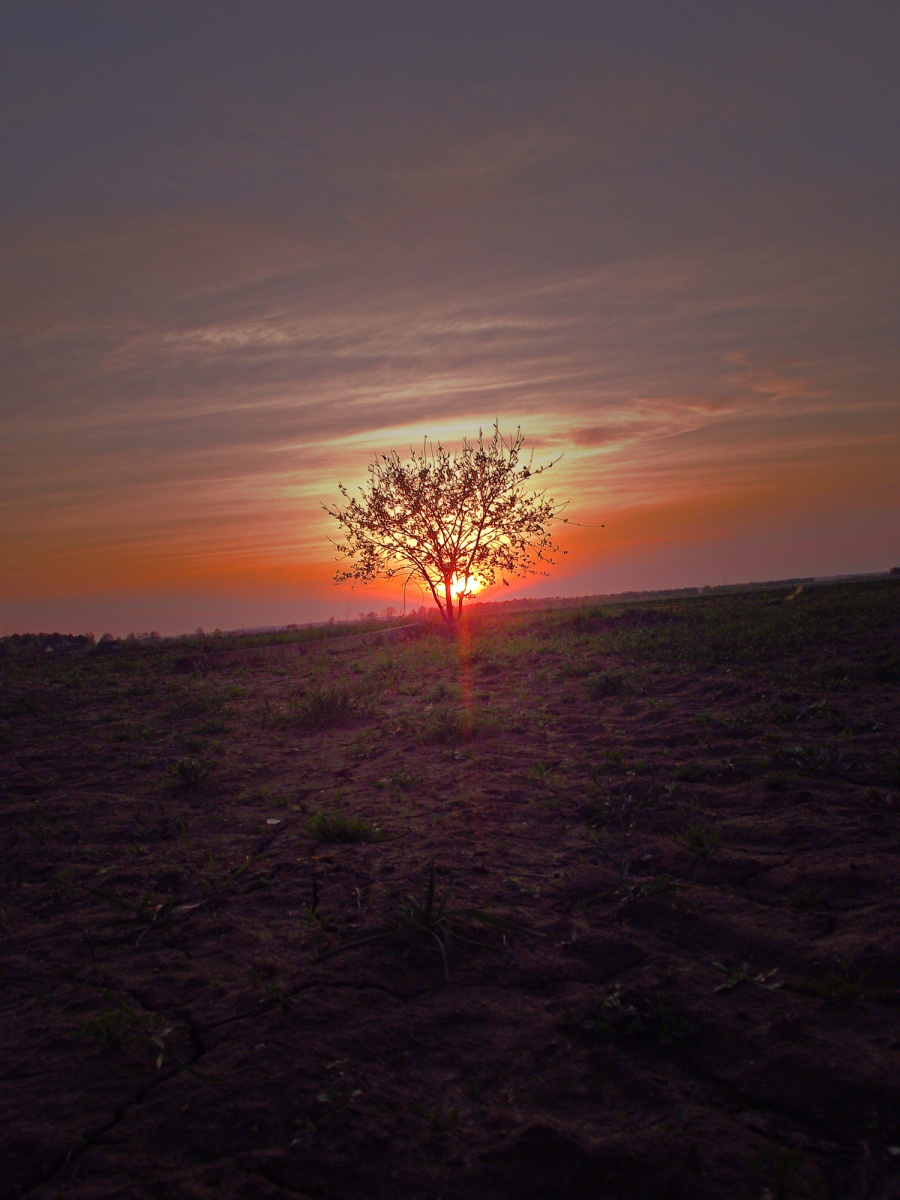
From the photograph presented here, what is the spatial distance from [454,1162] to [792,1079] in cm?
106

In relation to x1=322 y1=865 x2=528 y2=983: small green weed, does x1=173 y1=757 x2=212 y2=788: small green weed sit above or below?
above

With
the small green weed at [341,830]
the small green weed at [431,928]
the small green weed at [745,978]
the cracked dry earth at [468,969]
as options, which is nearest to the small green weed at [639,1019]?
the cracked dry earth at [468,969]

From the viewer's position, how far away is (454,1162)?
1.97m

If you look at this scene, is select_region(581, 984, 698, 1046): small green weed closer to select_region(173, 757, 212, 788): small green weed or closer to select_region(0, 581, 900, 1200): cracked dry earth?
select_region(0, 581, 900, 1200): cracked dry earth

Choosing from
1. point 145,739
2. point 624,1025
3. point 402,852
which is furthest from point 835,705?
point 145,739

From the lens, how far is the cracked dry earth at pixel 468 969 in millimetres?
1994

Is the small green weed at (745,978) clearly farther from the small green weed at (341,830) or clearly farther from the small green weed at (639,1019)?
the small green weed at (341,830)

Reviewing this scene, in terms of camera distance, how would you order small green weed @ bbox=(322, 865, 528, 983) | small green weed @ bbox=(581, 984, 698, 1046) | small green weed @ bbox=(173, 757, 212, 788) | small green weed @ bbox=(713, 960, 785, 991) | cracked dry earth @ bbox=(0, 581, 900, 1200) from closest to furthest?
cracked dry earth @ bbox=(0, 581, 900, 1200) → small green weed @ bbox=(581, 984, 698, 1046) → small green weed @ bbox=(713, 960, 785, 991) → small green weed @ bbox=(322, 865, 528, 983) → small green weed @ bbox=(173, 757, 212, 788)

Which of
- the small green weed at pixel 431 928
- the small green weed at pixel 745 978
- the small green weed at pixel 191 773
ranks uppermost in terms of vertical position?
the small green weed at pixel 191 773

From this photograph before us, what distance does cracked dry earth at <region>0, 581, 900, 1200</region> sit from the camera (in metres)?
1.99

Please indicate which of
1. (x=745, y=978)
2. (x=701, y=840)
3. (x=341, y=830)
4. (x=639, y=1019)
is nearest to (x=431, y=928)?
(x=639, y=1019)

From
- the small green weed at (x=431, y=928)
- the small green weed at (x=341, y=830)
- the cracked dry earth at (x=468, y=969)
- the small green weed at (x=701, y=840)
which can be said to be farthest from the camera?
the small green weed at (x=341, y=830)

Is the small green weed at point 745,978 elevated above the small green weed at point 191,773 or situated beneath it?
situated beneath

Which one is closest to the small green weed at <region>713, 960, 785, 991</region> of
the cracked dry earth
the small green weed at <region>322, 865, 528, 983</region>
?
the cracked dry earth
